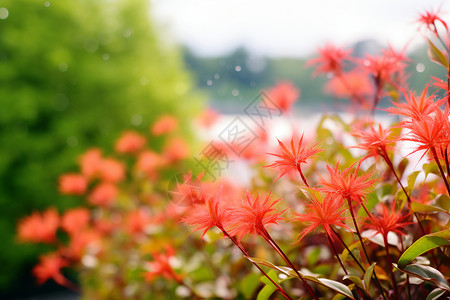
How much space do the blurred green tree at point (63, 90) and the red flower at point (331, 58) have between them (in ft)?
7.27

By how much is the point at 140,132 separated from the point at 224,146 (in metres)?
1.88

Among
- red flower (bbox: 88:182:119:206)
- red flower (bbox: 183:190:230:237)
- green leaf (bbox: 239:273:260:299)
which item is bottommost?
red flower (bbox: 88:182:119:206)

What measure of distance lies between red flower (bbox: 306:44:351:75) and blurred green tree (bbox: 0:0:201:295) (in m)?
2.22

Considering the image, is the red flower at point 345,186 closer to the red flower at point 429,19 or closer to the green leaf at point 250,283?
the red flower at point 429,19

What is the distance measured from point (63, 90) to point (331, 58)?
98.7 inches

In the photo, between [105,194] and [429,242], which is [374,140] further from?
[105,194]

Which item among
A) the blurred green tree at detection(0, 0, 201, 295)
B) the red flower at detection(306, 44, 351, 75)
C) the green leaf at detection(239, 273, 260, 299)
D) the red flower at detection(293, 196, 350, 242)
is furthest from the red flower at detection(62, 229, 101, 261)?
the blurred green tree at detection(0, 0, 201, 295)

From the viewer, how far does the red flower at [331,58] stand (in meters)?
0.71

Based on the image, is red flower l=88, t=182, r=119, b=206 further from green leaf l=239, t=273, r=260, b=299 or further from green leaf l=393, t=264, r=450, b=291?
green leaf l=393, t=264, r=450, b=291

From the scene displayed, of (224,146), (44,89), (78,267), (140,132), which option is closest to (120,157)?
(140,132)

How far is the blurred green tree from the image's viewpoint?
2.68 meters

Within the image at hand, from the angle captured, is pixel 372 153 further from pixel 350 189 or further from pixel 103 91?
pixel 103 91

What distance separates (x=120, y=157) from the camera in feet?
9.13

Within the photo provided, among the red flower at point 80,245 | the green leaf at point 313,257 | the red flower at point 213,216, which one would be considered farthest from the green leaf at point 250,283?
the red flower at point 80,245
